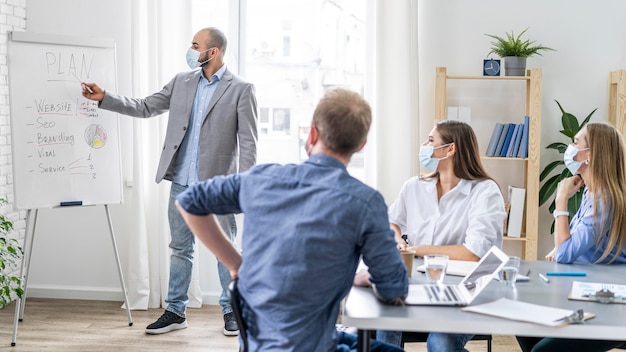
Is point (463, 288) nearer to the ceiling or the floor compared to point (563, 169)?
nearer to the floor

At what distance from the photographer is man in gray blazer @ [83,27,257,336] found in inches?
160

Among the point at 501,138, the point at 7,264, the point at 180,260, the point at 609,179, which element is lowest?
the point at 7,264

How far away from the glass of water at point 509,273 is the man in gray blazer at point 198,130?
6.36 feet

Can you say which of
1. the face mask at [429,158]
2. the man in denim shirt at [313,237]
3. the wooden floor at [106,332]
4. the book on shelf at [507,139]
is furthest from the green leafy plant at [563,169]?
the man in denim shirt at [313,237]

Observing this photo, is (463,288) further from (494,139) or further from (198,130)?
(494,139)

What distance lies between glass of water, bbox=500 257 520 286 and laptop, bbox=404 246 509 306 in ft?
0.08

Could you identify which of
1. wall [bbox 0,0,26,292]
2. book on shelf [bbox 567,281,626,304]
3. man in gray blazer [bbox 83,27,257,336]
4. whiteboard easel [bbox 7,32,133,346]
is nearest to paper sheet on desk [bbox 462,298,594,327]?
book on shelf [bbox 567,281,626,304]

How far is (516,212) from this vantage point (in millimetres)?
4426

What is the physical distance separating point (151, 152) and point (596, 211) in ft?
9.38

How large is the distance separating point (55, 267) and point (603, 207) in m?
3.61

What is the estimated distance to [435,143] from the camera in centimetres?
303

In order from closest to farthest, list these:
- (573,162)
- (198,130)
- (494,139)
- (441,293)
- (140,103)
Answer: (441,293)
(573,162)
(198,130)
(140,103)
(494,139)

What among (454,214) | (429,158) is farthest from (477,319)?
(429,158)

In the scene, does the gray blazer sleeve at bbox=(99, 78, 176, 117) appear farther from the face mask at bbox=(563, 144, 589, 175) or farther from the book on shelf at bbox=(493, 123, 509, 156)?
the face mask at bbox=(563, 144, 589, 175)
